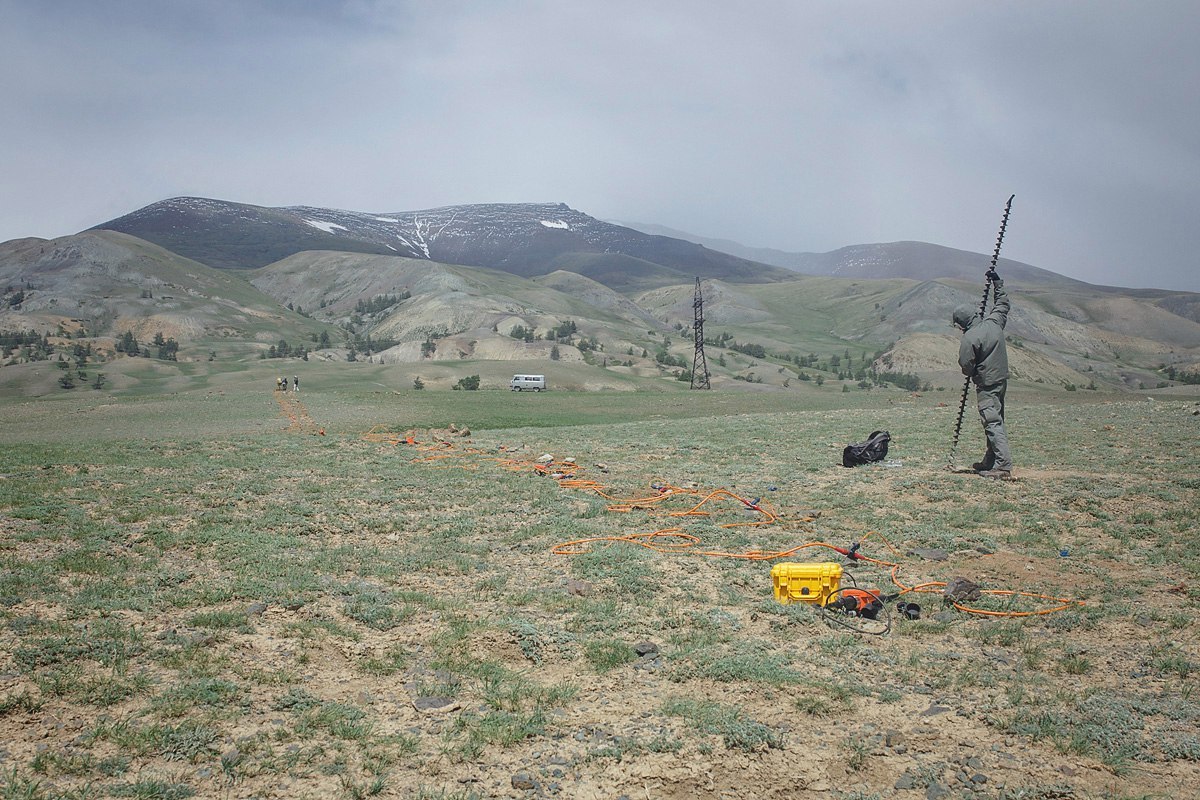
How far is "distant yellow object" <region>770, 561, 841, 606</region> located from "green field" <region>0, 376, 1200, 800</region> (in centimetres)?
28

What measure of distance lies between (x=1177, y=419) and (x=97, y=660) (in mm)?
27504

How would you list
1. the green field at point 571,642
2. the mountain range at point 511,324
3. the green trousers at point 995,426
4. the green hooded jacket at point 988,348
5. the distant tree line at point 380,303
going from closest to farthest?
the green field at point 571,642
the green trousers at point 995,426
the green hooded jacket at point 988,348
the mountain range at point 511,324
the distant tree line at point 380,303

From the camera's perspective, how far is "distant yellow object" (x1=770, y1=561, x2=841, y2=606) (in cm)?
771

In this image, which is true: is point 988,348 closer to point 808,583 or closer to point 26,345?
point 808,583

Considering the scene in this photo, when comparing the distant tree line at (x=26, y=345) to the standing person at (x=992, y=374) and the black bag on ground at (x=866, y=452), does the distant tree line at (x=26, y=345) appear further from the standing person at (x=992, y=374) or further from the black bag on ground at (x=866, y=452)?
the standing person at (x=992, y=374)

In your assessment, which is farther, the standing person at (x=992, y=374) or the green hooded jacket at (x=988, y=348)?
the green hooded jacket at (x=988, y=348)

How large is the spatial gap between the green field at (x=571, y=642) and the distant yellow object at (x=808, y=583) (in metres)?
0.28

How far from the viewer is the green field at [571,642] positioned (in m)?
4.69

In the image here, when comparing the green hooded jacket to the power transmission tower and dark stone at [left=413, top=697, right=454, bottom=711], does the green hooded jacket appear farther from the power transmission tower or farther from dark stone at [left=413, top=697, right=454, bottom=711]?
the power transmission tower

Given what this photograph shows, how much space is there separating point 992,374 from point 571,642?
1141 cm

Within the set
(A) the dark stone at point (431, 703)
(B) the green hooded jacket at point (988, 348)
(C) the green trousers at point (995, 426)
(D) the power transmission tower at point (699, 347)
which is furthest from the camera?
(D) the power transmission tower at point (699, 347)

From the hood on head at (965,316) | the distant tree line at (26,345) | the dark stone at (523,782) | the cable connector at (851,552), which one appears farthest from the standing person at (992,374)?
the distant tree line at (26,345)

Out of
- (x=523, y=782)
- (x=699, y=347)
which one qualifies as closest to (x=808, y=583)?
(x=523, y=782)

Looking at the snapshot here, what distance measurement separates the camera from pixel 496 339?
111 metres
